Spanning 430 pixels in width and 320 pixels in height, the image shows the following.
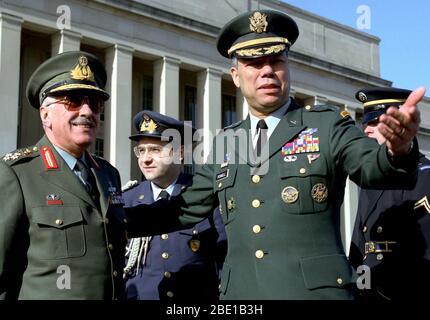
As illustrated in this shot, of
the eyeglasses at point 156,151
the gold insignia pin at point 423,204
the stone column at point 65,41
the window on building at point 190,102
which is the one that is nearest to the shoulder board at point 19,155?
the eyeglasses at point 156,151

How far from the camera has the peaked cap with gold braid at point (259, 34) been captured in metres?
4.23

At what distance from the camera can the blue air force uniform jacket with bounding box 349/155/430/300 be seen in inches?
205

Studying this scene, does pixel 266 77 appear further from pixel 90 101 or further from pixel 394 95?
pixel 394 95

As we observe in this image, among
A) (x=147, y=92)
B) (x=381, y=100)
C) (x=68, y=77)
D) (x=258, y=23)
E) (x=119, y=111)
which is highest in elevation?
(x=147, y=92)

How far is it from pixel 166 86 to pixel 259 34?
967 inches

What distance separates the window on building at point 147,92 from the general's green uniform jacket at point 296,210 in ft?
89.5

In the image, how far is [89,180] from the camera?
14.4 ft

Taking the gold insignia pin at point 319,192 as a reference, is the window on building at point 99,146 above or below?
above

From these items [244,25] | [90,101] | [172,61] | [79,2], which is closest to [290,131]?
[244,25]

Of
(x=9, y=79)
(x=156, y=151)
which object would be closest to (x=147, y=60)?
(x=9, y=79)

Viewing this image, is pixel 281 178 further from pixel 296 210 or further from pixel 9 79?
pixel 9 79

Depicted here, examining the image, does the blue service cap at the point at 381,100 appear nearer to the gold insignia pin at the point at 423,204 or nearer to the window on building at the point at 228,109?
the gold insignia pin at the point at 423,204

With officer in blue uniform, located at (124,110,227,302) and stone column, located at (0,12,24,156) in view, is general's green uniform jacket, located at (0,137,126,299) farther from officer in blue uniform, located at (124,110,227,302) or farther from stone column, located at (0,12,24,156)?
stone column, located at (0,12,24,156)

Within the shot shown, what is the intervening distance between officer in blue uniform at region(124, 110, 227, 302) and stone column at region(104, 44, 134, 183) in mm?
19221
